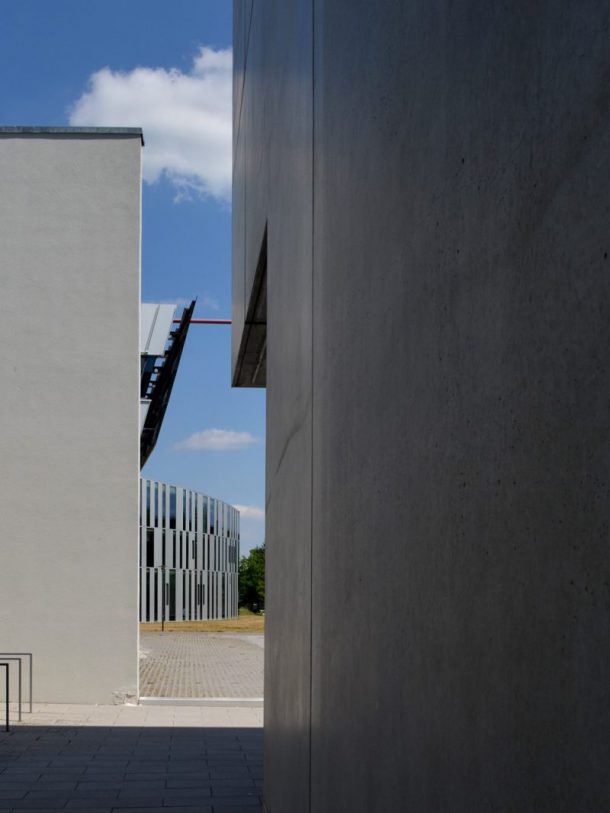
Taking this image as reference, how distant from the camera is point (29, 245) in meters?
14.9

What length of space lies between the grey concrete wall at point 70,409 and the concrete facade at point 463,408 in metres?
11.0

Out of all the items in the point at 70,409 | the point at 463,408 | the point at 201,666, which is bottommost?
the point at 201,666

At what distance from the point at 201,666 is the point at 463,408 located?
20.5 meters

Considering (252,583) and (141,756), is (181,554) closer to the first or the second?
(252,583)

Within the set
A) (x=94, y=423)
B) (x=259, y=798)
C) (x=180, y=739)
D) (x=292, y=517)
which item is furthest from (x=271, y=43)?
(x=94, y=423)

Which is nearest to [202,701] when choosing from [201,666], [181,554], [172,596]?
[201,666]

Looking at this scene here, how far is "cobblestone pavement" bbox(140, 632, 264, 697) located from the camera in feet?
54.5

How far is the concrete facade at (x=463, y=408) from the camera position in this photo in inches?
45.6

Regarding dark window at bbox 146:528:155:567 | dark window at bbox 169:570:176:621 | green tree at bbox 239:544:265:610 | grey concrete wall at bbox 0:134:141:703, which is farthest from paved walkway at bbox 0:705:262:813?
green tree at bbox 239:544:265:610

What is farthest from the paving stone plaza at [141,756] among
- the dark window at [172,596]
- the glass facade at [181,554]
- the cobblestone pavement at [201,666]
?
the dark window at [172,596]

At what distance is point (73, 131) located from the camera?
15195 mm

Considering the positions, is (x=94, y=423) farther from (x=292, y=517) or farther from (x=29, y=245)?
(x=292, y=517)

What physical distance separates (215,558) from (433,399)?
66.3 metres

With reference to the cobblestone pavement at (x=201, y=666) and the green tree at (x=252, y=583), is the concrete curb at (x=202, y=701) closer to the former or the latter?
the cobblestone pavement at (x=201, y=666)
